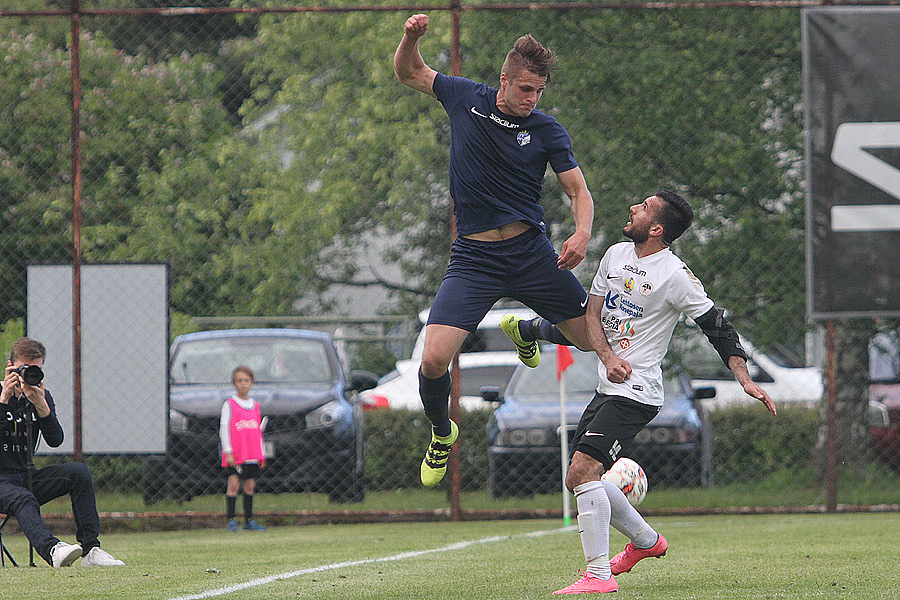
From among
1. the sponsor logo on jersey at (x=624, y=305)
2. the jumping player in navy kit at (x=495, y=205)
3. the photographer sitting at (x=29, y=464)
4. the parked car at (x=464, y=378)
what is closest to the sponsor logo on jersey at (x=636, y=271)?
the sponsor logo on jersey at (x=624, y=305)

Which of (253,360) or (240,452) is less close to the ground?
(253,360)

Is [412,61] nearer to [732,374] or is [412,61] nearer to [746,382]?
[746,382]

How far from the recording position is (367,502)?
11141mm

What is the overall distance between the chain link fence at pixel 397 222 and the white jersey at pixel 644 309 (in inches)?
186

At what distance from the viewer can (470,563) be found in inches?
282

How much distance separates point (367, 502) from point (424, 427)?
1229 millimetres

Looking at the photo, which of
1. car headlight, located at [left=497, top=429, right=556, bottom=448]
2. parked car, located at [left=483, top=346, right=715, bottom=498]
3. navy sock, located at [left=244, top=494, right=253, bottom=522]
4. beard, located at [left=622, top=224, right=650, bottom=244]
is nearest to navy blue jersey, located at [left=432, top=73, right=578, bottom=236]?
beard, located at [left=622, top=224, right=650, bottom=244]

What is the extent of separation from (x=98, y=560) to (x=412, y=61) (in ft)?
12.1

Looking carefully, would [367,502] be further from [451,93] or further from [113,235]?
[451,93]

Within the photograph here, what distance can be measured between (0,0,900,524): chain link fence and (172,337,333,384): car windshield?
2 centimetres

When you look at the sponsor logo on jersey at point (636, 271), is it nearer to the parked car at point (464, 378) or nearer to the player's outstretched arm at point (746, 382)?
the player's outstretched arm at point (746, 382)

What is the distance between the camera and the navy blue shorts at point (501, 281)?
234 inches

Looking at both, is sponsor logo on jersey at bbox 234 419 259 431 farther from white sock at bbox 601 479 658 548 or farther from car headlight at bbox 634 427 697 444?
white sock at bbox 601 479 658 548

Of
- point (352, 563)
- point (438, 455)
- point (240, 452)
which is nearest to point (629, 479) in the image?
point (438, 455)
